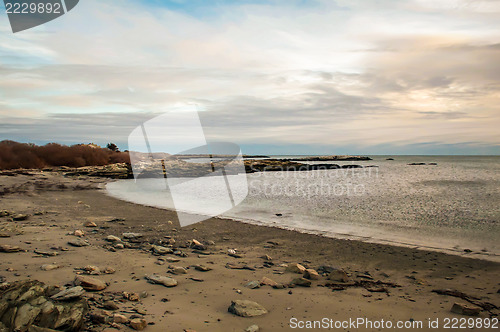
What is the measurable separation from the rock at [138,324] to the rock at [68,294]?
845 mm

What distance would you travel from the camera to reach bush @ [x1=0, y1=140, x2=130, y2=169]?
33.1 metres

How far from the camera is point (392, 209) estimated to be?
1424 cm

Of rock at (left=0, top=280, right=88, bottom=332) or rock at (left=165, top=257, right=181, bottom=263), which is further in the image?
rock at (left=165, top=257, right=181, bottom=263)

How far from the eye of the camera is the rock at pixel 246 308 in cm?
380

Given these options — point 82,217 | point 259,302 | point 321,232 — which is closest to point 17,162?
point 82,217

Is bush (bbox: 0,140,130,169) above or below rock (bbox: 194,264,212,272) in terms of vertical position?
above

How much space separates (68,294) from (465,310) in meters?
5.00

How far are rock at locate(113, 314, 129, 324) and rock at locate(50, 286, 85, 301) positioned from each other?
60 centimetres

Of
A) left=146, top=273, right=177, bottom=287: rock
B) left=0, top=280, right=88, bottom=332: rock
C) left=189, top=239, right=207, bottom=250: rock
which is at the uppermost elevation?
left=0, top=280, right=88, bottom=332: rock

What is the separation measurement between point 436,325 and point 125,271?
460 cm

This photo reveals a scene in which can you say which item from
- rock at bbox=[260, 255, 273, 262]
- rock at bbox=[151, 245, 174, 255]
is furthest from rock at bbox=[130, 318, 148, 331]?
rock at bbox=[260, 255, 273, 262]

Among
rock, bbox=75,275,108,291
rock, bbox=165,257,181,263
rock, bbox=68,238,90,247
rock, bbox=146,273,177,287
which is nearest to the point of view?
rock, bbox=75,275,108,291

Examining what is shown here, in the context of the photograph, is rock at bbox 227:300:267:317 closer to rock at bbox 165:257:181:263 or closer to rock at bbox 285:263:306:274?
rock at bbox 285:263:306:274

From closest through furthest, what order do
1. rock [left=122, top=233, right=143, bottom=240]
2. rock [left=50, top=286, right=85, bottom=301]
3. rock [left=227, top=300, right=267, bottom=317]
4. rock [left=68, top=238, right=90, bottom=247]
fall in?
rock [left=50, top=286, right=85, bottom=301], rock [left=227, top=300, right=267, bottom=317], rock [left=68, top=238, right=90, bottom=247], rock [left=122, top=233, right=143, bottom=240]
